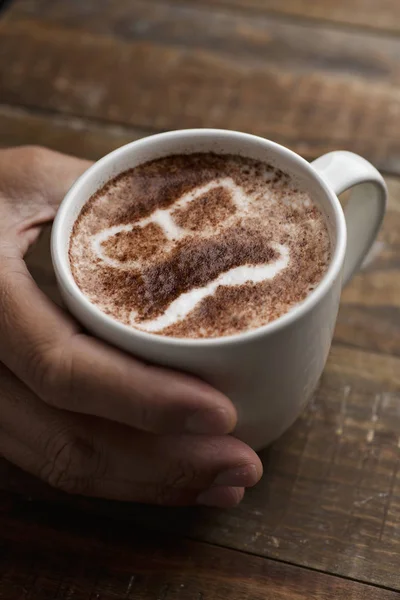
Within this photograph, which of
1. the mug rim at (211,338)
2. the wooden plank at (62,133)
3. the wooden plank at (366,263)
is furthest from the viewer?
the wooden plank at (62,133)

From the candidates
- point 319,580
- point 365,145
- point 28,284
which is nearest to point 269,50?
point 365,145

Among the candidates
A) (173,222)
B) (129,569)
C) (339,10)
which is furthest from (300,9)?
(129,569)

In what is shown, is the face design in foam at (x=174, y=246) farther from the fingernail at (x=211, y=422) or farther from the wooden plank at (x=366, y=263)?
the wooden plank at (x=366, y=263)

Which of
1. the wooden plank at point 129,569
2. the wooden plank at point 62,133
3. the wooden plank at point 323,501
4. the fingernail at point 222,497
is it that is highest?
the wooden plank at point 62,133

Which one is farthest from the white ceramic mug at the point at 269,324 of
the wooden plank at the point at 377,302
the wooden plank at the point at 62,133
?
the wooden plank at the point at 62,133

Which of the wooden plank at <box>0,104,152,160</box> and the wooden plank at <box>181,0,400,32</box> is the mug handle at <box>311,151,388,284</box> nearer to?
the wooden plank at <box>0,104,152,160</box>

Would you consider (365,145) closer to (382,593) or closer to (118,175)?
(118,175)

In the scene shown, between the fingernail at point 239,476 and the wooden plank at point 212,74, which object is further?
the wooden plank at point 212,74

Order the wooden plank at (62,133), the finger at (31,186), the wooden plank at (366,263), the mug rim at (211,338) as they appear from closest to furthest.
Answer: the mug rim at (211,338) < the finger at (31,186) < the wooden plank at (366,263) < the wooden plank at (62,133)
